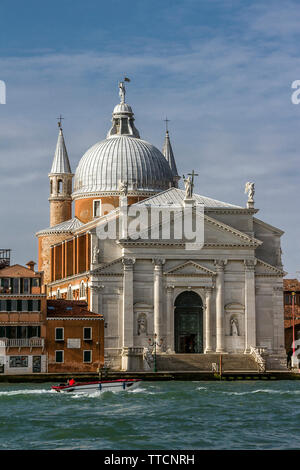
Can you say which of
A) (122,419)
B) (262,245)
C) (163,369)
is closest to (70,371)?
(163,369)

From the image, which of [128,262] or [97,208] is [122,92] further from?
[128,262]

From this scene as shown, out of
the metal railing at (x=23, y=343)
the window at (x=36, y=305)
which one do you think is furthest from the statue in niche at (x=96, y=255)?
the metal railing at (x=23, y=343)

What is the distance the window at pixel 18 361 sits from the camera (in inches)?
2344

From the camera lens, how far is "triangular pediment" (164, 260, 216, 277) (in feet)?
223

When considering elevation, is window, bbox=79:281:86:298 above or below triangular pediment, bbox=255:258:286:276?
below

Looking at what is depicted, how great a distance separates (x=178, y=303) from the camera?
68.6m

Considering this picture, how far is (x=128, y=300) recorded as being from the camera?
67.1 m

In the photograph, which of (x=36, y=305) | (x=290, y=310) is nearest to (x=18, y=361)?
(x=36, y=305)

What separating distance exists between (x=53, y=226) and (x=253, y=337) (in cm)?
2197

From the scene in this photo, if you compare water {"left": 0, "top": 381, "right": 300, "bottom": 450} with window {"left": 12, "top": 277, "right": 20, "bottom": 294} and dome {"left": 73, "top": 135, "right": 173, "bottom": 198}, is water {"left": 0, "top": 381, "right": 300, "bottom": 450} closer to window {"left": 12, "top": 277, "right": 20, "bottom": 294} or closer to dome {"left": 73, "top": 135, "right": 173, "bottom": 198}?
window {"left": 12, "top": 277, "right": 20, "bottom": 294}

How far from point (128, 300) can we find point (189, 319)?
4275 mm

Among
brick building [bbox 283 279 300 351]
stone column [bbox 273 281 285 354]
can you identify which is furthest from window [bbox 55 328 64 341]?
brick building [bbox 283 279 300 351]

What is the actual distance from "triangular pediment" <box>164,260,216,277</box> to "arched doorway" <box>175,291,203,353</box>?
1.32 meters

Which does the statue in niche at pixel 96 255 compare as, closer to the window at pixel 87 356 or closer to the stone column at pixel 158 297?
the stone column at pixel 158 297
